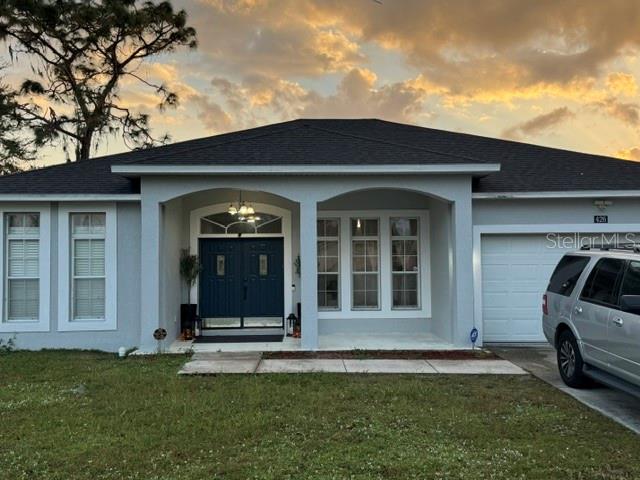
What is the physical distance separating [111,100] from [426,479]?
21.5m

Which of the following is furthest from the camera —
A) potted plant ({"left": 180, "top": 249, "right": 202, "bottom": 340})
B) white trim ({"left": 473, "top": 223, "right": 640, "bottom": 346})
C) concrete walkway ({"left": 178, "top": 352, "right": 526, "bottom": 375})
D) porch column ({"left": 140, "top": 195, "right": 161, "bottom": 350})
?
potted plant ({"left": 180, "top": 249, "right": 202, "bottom": 340})

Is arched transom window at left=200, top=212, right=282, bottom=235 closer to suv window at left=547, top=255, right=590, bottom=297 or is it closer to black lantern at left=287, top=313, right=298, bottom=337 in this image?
black lantern at left=287, top=313, right=298, bottom=337

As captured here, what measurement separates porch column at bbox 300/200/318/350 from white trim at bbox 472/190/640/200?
129 inches

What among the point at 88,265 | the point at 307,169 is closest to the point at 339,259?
the point at 307,169

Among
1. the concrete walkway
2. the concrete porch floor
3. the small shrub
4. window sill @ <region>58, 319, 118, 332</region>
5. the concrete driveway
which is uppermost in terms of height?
window sill @ <region>58, 319, 118, 332</region>

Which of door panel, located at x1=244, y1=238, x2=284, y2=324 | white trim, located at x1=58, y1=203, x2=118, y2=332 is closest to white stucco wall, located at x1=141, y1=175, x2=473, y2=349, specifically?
white trim, located at x1=58, y1=203, x2=118, y2=332

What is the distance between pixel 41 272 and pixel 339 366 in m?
6.01

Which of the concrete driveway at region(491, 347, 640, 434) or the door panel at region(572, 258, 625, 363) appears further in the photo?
the door panel at region(572, 258, 625, 363)

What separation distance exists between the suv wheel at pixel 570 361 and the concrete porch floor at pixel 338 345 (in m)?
2.60

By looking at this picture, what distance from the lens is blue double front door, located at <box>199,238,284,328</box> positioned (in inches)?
457

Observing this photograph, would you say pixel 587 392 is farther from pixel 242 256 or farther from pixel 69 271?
pixel 69 271

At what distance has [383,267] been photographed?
1138 cm

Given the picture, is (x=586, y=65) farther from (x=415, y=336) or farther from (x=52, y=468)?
(x=52, y=468)

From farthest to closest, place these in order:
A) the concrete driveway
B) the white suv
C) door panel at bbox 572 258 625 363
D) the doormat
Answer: the doormat, door panel at bbox 572 258 625 363, the concrete driveway, the white suv
